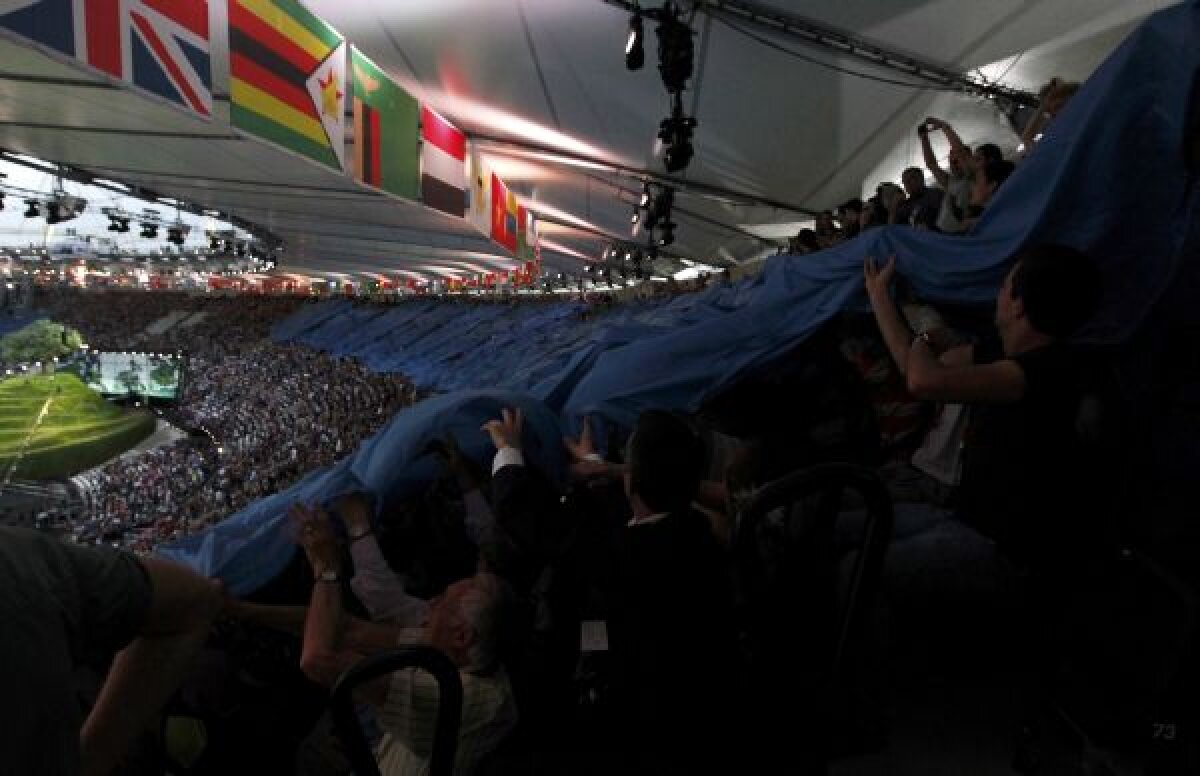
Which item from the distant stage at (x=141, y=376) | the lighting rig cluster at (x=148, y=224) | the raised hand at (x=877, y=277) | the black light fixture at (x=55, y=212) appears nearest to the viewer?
the raised hand at (x=877, y=277)

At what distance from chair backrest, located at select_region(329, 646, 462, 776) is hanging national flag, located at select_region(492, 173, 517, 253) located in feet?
33.5

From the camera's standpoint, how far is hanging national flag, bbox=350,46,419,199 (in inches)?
249

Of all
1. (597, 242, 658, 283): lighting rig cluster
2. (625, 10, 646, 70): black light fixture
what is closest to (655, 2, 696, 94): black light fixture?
(625, 10, 646, 70): black light fixture

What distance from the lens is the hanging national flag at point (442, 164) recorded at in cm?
799

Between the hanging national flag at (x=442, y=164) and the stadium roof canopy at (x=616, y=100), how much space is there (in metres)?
0.54

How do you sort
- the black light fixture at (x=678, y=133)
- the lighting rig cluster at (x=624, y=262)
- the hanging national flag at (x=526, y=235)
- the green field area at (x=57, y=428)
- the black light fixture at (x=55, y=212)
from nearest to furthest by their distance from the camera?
the black light fixture at (x=678, y=133) < the black light fixture at (x=55, y=212) < the hanging national flag at (x=526, y=235) < the lighting rig cluster at (x=624, y=262) < the green field area at (x=57, y=428)

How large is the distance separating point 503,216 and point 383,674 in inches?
436

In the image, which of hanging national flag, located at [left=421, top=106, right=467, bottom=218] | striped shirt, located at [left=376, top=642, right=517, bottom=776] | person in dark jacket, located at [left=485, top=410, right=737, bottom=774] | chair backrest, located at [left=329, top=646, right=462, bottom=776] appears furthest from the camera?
hanging national flag, located at [left=421, top=106, right=467, bottom=218]

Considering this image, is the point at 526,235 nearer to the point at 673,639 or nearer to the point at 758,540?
the point at 758,540

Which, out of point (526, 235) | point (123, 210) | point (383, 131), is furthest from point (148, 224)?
point (383, 131)

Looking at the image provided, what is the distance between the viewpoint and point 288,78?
16.4 ft

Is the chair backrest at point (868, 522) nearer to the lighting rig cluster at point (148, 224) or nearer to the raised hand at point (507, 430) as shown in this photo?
the raised hand at point (507, 430)

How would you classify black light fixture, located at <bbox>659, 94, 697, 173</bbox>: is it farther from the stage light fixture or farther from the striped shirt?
the striped shirt

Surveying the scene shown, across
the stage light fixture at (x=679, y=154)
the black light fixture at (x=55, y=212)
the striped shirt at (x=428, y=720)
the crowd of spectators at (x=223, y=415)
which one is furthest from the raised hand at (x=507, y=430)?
the black light fixture at (x=55, y=212)
